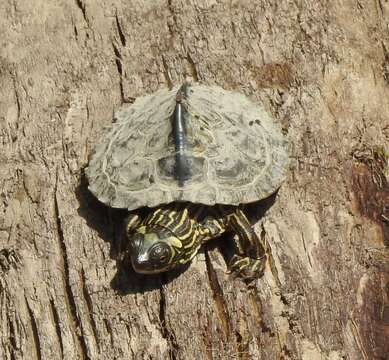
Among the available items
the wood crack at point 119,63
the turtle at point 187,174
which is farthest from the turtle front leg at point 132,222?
the wood crack at point 119,63

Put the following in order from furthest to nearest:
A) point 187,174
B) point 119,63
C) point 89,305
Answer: point 119,63 < point 187,174 < point 89,305

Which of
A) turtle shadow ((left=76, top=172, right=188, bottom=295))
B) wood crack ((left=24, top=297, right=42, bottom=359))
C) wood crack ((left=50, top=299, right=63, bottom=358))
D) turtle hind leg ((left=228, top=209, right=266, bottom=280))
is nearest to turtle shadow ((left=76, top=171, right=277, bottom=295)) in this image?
turtle shadow ((left=76, top=172, right=188, bottom=295))

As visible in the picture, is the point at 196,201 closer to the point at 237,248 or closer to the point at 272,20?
the point at 237,248

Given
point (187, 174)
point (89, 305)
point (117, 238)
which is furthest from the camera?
point (117, 238)

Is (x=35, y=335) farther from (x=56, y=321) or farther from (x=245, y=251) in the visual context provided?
(x=245, y=251)

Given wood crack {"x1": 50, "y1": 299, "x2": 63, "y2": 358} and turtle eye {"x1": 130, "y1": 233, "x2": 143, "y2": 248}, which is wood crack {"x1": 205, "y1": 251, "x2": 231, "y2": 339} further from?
wood crack {"x1": 50, "y1": 299, "x2": 63, "y2": 358}

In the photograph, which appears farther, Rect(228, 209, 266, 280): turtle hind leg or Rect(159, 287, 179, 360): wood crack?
Rect(228, 209, 266, 280): turtle hind leg

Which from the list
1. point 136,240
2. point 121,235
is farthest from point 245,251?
point 121,235

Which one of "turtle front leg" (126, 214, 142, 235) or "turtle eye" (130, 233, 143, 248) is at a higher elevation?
"turtle front leg" (126, 214, 142, 235)
